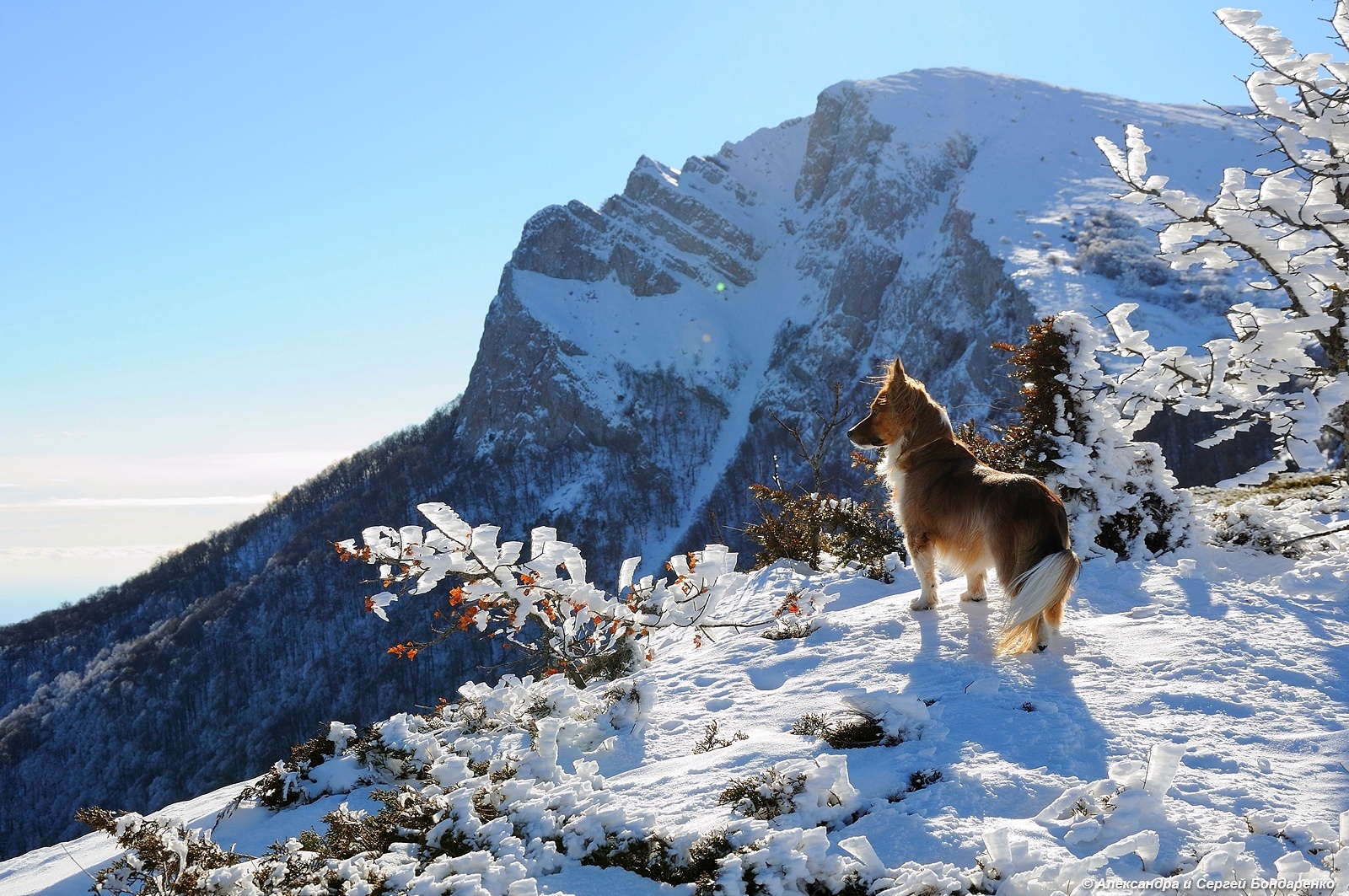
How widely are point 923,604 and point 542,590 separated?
3.56 m

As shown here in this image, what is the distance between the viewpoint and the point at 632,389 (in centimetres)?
17588

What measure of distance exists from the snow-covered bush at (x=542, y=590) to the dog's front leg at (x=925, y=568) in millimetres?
1200

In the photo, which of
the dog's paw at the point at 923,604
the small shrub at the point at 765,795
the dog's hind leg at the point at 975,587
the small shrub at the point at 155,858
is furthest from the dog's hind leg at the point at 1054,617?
the small shrub at the point at 155,858

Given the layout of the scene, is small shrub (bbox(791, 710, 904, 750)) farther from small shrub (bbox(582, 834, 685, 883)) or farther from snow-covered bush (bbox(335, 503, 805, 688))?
snow-covered bush (bbox(335, 503, 805, 688))

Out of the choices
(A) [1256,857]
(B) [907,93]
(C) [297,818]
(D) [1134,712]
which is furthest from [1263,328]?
(B) [907,93]

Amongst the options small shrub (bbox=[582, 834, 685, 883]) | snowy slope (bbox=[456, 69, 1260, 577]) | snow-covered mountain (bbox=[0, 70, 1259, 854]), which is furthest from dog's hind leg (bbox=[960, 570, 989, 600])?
snowy slope (bbox=[456, 69, 1260, 577])

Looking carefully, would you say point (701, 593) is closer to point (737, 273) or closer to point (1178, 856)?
point (1178, 856)

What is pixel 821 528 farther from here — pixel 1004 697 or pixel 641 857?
pixel 641 857

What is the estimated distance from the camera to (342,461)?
17300 cm

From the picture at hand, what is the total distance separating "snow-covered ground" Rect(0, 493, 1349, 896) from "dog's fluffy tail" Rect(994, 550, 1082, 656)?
0.22 m

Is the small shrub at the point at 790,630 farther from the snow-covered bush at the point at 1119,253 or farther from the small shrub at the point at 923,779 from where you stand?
the snow-covered bush at the point at 1119,253

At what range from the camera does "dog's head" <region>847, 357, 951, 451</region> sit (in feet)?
21.2

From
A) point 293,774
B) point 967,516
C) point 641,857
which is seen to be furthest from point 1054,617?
point 293,774

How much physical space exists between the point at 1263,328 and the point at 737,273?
20026 cm
